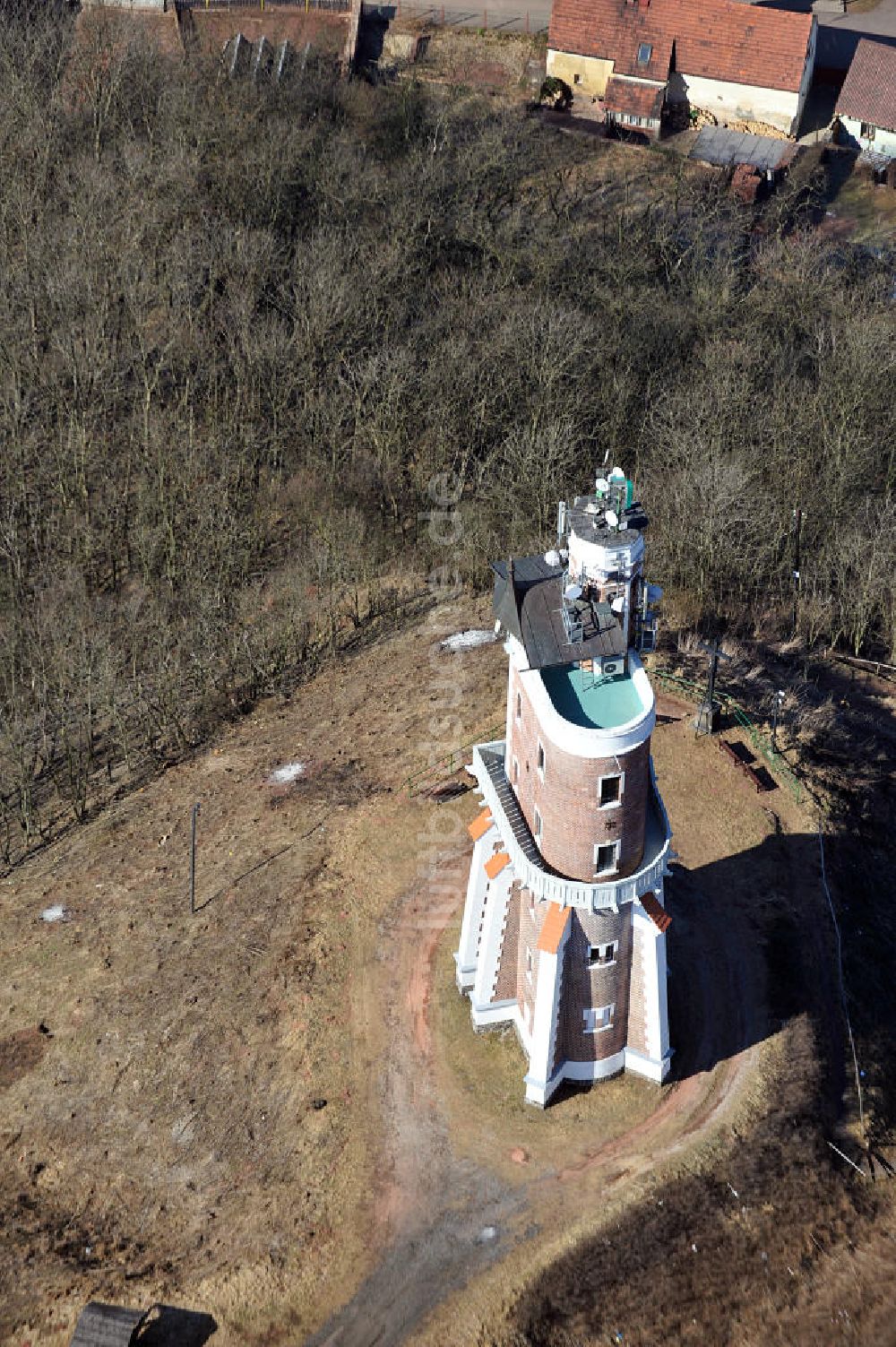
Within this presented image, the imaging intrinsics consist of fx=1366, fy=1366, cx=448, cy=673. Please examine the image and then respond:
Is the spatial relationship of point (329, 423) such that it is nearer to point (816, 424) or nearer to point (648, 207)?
point (816, 424)

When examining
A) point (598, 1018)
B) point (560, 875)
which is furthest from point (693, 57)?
point (598, 1018)

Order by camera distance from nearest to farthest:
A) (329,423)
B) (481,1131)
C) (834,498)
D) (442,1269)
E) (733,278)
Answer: (442,1269)
(481,1131)
(834,498)
(329,423)
(733,278)

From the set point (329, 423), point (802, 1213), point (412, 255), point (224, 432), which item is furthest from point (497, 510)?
point (802, 1213)

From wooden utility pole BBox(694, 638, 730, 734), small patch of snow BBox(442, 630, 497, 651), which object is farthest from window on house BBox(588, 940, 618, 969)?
small patch of snow BBox(442, 630, 497, 651)

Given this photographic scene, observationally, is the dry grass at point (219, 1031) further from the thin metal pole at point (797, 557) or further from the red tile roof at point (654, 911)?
the thin metal pole at point (797, 557)

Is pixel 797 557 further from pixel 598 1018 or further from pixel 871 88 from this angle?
pixel 871 88

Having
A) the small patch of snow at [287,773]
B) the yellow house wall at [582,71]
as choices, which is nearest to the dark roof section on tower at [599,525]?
the small patch of snow at [287,773]
